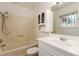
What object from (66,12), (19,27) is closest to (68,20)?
(66,12)

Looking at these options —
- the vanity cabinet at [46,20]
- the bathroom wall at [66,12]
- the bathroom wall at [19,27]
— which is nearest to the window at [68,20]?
the bathroom wall at [66,12]

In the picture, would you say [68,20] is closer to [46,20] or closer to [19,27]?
[46,20]

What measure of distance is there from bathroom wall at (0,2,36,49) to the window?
98 cm

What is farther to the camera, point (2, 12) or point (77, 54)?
point (2, 12)

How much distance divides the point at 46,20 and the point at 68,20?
579 mm

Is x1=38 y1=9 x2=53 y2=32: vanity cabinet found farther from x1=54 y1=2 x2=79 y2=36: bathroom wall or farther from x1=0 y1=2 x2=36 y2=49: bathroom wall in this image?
x1=0 y1=2 x2=36 y2=49: bathroom wall

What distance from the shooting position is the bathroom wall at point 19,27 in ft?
7.96

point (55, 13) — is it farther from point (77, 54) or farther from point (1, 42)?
point (1, 42)

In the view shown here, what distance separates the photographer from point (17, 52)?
2.23 metres

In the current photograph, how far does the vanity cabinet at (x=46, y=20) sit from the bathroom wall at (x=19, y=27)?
1.25 feet

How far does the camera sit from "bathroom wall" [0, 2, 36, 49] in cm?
243

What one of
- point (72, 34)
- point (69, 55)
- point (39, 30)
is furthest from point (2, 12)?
point (69, 55)

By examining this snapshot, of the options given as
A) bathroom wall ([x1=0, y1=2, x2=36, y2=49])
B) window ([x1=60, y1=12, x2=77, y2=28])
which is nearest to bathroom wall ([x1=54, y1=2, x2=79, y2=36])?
window ([x1=60, y1=12, x2=77, y2=28])

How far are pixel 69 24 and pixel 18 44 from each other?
73.0 inches
